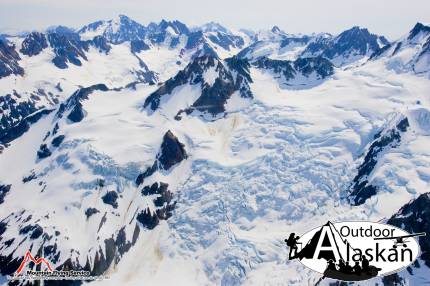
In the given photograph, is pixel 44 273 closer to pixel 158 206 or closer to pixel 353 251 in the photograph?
pixel 158 206

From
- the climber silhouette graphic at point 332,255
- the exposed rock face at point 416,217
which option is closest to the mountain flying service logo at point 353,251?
the climber silhouette graphic at point 332,255

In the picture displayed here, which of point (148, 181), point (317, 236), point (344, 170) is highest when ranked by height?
point (317, 236)

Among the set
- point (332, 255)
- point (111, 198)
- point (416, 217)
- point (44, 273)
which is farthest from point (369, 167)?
point (332, 255)

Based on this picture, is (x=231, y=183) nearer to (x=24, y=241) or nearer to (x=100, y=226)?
(x=100, y=226)

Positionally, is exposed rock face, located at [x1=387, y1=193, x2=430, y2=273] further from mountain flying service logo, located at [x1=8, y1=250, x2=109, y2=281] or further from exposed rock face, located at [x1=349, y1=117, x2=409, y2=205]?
mountain flying service logo, located at [x1=8, y1=250, x2=109, y2=281]

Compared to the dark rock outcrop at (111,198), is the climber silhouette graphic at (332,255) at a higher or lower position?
higher

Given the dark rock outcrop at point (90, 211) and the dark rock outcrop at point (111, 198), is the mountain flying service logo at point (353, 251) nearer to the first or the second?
the dark rock outcrop at point (90, 211)

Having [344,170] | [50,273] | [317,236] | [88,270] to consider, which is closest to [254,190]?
[344,170]
